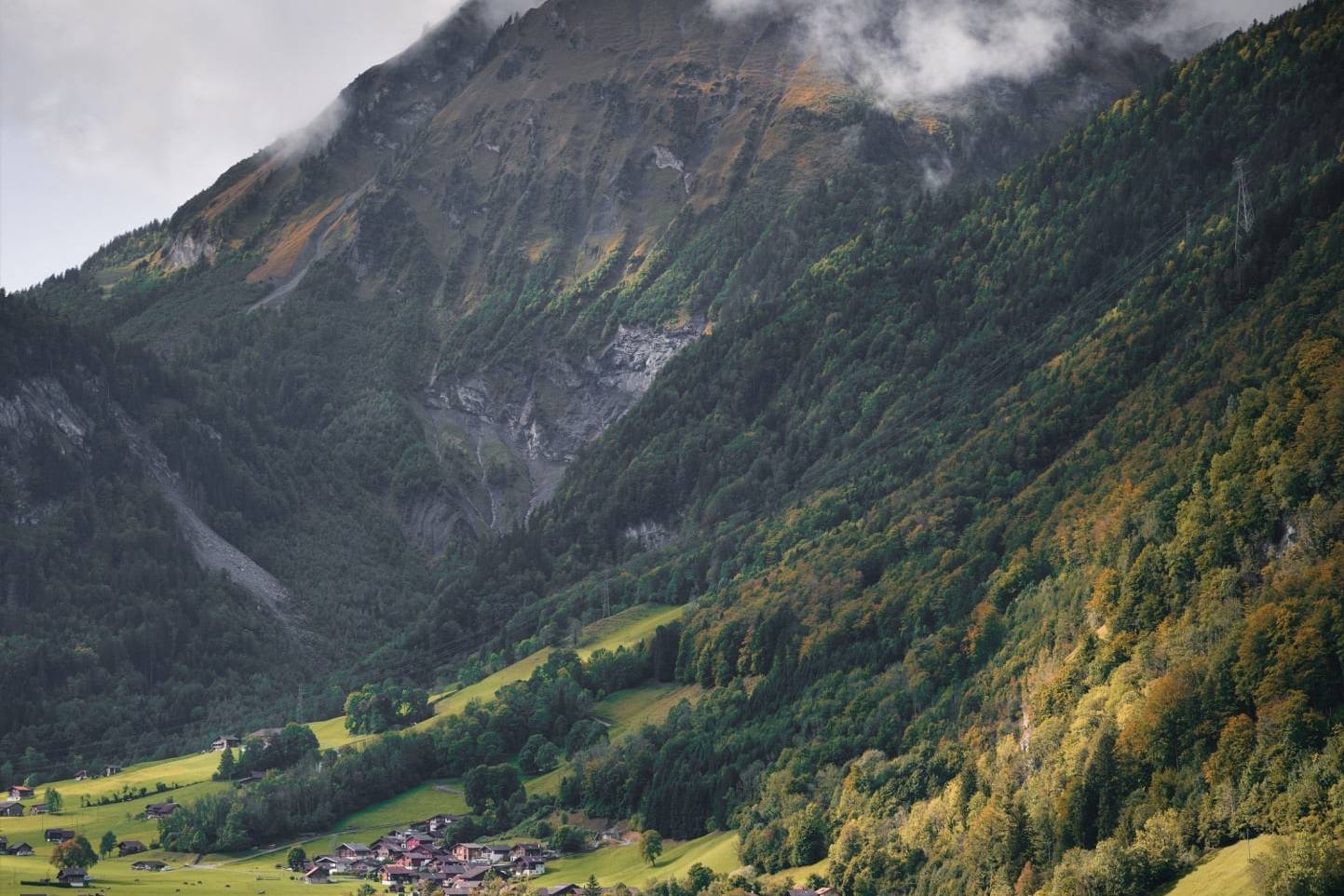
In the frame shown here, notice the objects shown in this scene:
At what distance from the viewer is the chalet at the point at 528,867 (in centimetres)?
17710

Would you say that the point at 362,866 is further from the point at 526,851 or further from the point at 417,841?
the point at 526,851

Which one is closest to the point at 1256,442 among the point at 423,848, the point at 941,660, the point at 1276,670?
the point at 1276,670

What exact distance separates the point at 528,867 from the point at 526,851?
5.18 meters

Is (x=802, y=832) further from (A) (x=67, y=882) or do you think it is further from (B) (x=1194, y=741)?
(A) (x=67, y=882)

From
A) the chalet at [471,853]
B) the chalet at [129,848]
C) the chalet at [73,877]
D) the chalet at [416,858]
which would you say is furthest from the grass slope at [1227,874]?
A: the chalet at [129,848]

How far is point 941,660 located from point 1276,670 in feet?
212

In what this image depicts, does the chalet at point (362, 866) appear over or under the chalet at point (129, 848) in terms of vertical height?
under

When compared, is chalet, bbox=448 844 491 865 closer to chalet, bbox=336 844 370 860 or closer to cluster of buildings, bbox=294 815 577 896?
cluster of buildings, bbox=294 815 577 896

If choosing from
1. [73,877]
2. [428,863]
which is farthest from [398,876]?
[73,877]

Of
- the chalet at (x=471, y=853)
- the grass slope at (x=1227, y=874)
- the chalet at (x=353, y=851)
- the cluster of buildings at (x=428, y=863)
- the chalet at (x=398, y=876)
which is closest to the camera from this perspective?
the grass slope at (x=1227, y=874)

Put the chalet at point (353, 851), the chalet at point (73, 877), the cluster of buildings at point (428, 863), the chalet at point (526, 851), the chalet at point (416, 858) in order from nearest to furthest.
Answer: the chalet at point (73, 877) → the cluster of buildings at point (428, 863) → the chalet at point (526, 851) → the chalet at point (416, 858) → the chalet at point (353, 851)

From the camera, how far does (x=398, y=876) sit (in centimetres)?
17850

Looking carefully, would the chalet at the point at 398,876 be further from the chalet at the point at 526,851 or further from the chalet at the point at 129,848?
the chalet at the point at 129,848

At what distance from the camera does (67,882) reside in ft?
553
